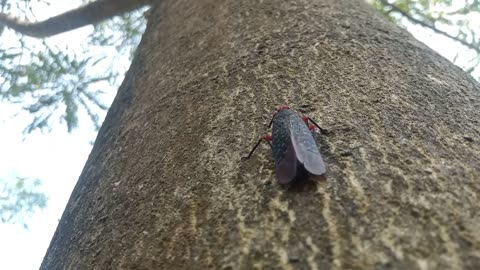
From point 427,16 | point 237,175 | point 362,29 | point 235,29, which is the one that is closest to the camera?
point 237,175

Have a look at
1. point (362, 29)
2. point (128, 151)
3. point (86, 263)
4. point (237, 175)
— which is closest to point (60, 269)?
point (86, 263)

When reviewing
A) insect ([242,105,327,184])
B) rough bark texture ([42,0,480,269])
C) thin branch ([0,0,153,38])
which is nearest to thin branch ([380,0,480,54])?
thin branch ([0,0,153,38])

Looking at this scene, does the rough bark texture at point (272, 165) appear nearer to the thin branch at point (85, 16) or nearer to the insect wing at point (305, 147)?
the insect wing at point (305, 147)

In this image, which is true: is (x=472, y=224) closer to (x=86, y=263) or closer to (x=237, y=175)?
(x=237, y=175)

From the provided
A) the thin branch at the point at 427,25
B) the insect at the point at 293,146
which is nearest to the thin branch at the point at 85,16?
the thin branch at the point at 427,25

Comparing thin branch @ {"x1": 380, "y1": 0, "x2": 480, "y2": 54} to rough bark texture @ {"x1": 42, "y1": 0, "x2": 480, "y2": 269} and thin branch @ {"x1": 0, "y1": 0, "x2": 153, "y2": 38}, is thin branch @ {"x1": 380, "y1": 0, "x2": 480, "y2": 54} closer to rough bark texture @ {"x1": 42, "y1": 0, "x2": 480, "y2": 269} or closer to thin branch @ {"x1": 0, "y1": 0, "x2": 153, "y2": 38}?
thin branch @ {"x1": 0, "y1": 0, "x2": 153, "y2": 38}

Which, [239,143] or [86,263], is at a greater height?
[239,143]

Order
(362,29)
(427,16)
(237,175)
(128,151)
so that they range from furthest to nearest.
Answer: (427,16) → (362,29) → (128,151) → (237,175)

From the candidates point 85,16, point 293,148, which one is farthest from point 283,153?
point 85,16
